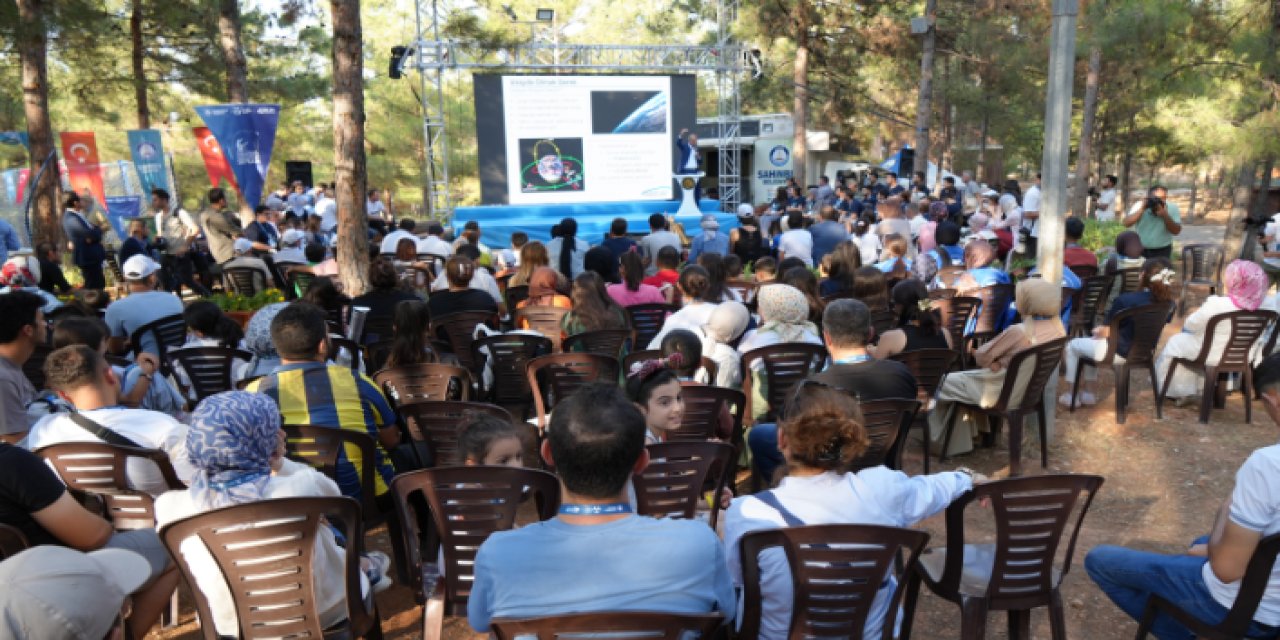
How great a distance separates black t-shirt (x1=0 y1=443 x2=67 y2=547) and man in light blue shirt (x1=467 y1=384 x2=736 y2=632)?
1.37m

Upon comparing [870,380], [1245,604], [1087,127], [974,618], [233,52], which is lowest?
[974,618]

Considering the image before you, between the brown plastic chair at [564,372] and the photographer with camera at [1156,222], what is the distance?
24.1ft

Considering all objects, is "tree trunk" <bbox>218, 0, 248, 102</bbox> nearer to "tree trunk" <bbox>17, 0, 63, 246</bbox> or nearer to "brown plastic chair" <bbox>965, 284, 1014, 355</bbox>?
"tree trunk" <bbox>17, 0, 63, 246</bbox>

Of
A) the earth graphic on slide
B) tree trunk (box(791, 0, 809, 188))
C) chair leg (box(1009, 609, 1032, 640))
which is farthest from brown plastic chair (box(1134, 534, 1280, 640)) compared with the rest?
tree trunk (box(791, 0, 809, 188))

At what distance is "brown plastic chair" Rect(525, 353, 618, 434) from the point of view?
163 inches

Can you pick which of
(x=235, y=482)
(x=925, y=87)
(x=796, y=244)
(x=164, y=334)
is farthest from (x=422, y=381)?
(x=925, y=87)

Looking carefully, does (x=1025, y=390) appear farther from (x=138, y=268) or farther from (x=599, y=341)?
(x=138, y=268)

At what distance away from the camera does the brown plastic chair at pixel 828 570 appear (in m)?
2.03

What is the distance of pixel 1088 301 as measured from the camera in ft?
22.6

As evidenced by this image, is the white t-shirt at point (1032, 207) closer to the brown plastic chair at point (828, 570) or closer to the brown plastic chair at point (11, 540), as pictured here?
the brown plastic chair at point (828, 570)

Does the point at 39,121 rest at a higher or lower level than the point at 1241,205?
higher

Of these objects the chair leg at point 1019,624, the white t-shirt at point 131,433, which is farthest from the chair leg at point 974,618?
the white t-shirt at point 131,433

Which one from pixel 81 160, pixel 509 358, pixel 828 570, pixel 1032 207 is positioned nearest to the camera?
pixel 828 570

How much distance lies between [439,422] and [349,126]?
12.4 feet
